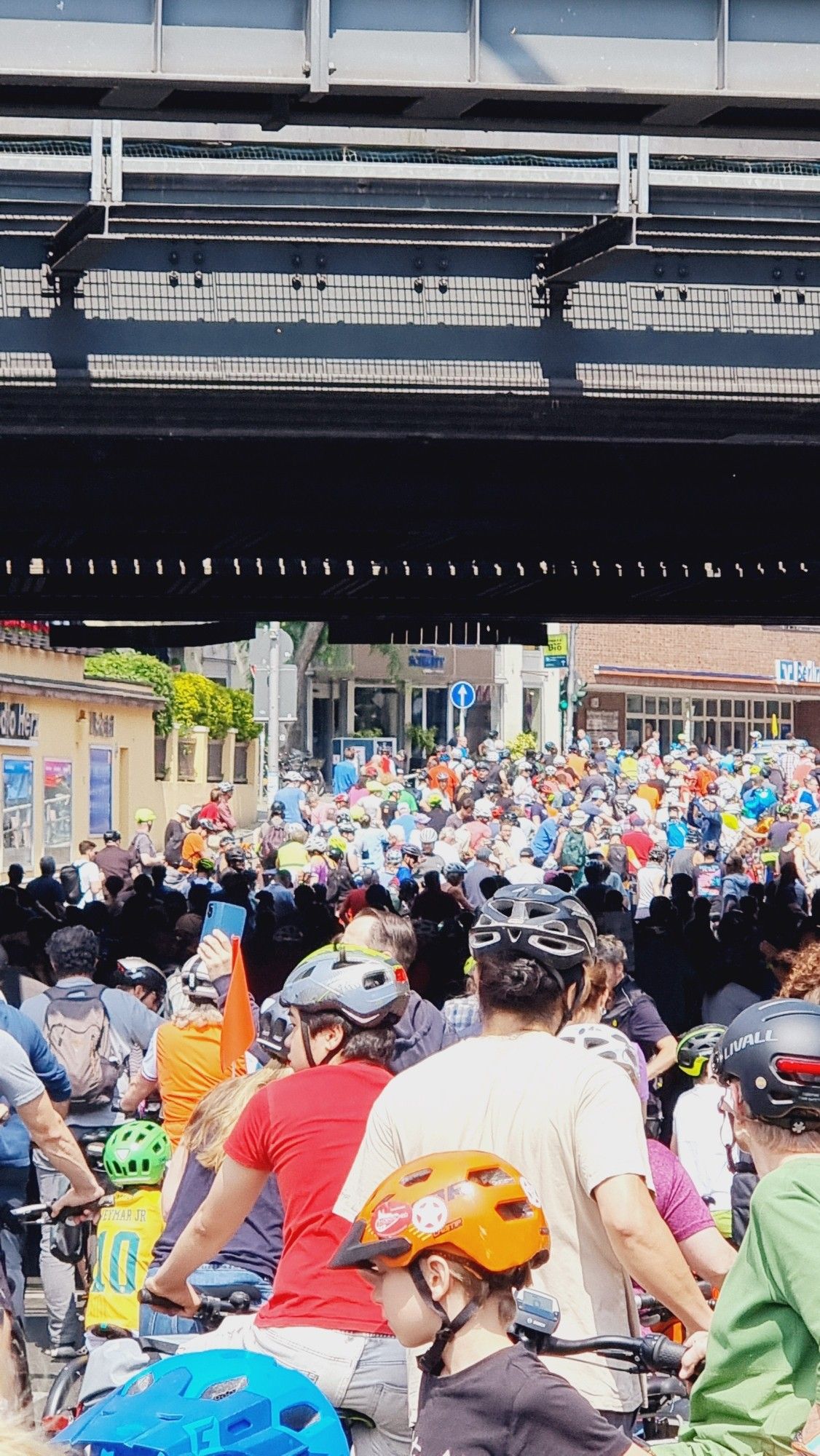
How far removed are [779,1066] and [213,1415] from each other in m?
1.29

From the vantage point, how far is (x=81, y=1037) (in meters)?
8.84

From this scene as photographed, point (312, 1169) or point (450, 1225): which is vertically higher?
point (450, 1225)

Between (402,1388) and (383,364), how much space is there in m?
7.18

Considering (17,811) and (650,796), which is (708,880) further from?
(17,811)

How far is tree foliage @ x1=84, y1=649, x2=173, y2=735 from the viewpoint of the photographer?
4591cm

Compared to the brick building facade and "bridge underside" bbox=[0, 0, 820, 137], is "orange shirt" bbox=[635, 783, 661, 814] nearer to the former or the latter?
"bridge underside" bbox=[0, 0, 820, 137]

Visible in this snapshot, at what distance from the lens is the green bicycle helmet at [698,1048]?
7.12m

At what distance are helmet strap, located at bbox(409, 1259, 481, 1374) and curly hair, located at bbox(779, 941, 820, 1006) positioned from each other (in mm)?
2855

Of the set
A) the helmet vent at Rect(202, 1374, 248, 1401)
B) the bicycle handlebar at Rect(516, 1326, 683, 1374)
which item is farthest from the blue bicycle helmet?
the bicycle handlebar at Rect(516, 1326, 683, 1374)

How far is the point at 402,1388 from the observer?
4.00m

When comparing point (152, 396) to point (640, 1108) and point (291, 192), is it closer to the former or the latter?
point (291, 192)

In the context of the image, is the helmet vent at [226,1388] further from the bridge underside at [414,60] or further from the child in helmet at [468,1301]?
the bridge underside at [414,60]

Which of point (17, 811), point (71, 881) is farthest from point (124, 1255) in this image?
point (17, 811)

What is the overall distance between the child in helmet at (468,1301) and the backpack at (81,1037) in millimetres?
5849
